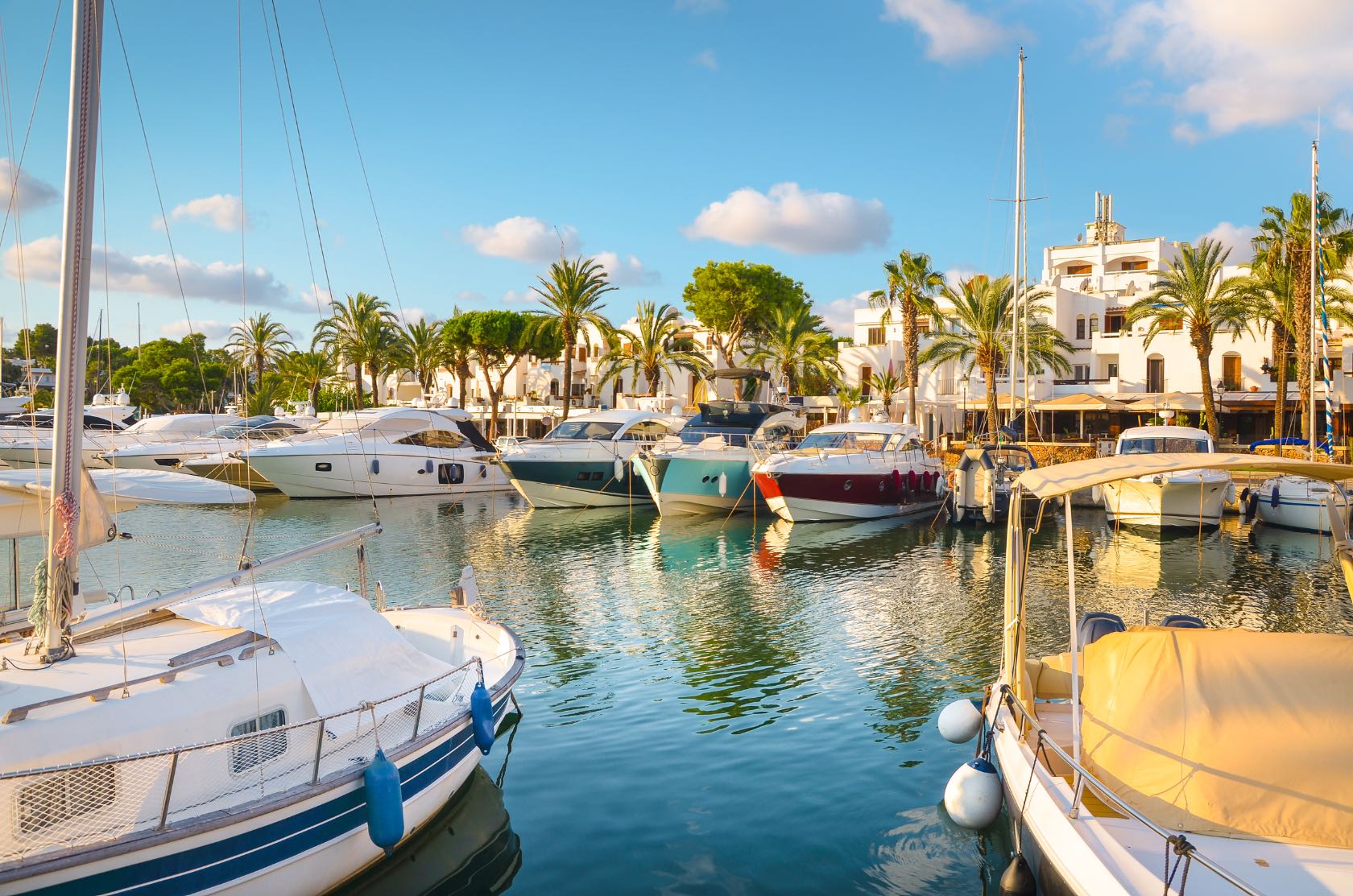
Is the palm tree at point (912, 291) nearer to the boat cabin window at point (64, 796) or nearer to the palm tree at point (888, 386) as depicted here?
the palm tree at point (888, 386)

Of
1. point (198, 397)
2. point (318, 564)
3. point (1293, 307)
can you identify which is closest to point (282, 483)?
point (318, 564)

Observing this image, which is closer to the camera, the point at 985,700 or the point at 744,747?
the point at 985,700

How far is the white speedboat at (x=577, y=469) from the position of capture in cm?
3566

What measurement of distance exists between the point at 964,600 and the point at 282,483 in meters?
28.8

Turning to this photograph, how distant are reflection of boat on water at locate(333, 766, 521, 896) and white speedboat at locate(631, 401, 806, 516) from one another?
23.7 m

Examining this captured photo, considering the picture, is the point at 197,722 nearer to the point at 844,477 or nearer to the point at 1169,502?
the point at 844,477

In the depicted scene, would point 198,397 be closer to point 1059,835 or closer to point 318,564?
point 318,564

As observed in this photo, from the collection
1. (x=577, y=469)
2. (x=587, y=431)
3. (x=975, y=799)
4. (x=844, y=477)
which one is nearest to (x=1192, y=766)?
(x=975, y=799)

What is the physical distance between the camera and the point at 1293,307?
37844 mm

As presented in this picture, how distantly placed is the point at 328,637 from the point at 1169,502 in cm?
2683

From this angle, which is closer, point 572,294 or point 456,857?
point 456,857

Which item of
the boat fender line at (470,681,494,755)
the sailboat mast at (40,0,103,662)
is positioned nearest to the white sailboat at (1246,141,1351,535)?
the boat fender line at (470,681,494,755)

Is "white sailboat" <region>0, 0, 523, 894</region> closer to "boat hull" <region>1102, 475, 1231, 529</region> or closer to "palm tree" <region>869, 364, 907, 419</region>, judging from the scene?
"boat hull" <region>1102, 475, 1231, 529</region>

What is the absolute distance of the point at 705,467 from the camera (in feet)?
107
